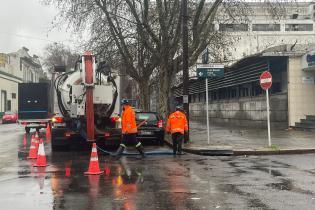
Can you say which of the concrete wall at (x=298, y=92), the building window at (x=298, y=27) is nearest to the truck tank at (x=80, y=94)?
the concrete wall at (x=298, y=92)

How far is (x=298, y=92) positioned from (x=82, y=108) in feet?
42.9

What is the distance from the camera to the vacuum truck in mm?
16328

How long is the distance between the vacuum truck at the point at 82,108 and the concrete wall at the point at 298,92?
10.9 m

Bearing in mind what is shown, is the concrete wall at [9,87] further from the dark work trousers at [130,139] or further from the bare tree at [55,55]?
the dark work trousers at [130,139]

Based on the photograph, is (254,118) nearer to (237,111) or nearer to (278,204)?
(237,111)

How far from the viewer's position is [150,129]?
61.4 feet

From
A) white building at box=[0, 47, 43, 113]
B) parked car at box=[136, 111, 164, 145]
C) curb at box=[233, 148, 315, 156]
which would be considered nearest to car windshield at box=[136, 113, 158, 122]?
parked car at box=[136, 111, 164, 145]

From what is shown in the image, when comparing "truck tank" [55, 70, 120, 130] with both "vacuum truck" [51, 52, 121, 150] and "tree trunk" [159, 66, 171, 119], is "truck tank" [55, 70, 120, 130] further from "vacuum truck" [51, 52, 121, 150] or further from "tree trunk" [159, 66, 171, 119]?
"tree trunk" [159, 66, 171, 119]

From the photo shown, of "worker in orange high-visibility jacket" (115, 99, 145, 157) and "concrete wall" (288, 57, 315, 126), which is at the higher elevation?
"concrete wall" (288, 57, 315, 126)

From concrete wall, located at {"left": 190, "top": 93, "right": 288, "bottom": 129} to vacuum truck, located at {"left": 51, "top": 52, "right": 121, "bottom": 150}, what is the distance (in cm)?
1104

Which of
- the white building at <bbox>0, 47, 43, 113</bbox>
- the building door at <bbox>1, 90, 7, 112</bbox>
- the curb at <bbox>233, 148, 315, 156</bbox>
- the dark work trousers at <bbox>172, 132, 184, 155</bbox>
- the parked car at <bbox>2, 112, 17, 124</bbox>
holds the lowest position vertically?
the curb at <bbox>233, 148, 315, 156</bbox>

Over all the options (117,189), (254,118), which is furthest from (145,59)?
(117,189)

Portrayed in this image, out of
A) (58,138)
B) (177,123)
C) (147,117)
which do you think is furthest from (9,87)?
(177,123)

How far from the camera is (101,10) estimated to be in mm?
25812
